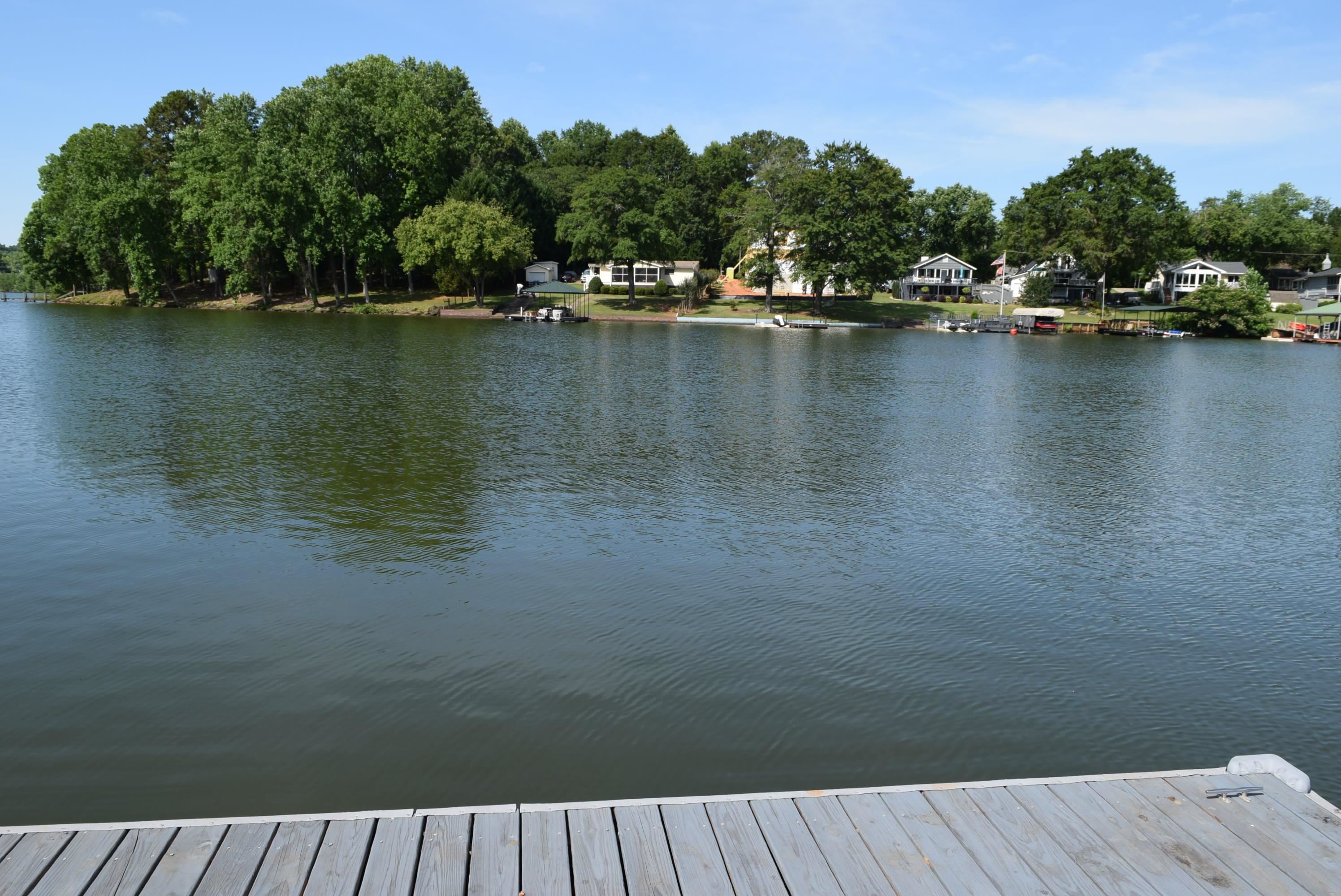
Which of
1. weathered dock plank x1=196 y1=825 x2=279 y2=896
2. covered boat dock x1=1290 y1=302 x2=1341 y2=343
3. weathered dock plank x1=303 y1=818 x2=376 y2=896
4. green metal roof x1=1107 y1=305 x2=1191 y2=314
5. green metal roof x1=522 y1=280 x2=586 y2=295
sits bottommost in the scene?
weathered dock plank x1=303 y1=818 x2=376 y2=896

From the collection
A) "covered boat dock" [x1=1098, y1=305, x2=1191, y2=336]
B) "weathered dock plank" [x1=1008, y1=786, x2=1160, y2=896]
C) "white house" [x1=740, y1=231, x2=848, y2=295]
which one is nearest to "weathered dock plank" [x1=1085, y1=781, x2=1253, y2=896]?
"weathered dock plank" [x1=1008, y1=786, x2=1160, y2=896]

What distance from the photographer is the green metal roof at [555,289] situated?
87.9m

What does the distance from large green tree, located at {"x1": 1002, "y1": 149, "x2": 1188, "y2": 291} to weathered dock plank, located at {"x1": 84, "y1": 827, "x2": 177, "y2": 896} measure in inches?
3888

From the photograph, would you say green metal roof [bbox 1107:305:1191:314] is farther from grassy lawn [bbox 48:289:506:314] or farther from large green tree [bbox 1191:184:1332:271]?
grassy lawn [bbox 48:289:506:314]

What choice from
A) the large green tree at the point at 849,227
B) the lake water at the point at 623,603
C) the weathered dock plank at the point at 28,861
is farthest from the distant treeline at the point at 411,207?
the weathered dock plank at the point at 28,861

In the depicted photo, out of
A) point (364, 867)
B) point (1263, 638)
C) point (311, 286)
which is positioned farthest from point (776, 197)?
point (364, 867)

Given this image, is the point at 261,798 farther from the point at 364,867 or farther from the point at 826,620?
the point at 826,620

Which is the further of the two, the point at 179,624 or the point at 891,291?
the point at 891,291

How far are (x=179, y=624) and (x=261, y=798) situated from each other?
4.46 meters

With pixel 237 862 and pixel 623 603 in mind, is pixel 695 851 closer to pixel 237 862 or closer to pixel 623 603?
pixel 237 862

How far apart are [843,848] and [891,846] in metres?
0.32

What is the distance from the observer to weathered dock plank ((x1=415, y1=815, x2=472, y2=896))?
5227mm

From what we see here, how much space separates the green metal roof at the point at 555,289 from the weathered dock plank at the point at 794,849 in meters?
83.2

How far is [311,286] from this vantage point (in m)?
84.4
